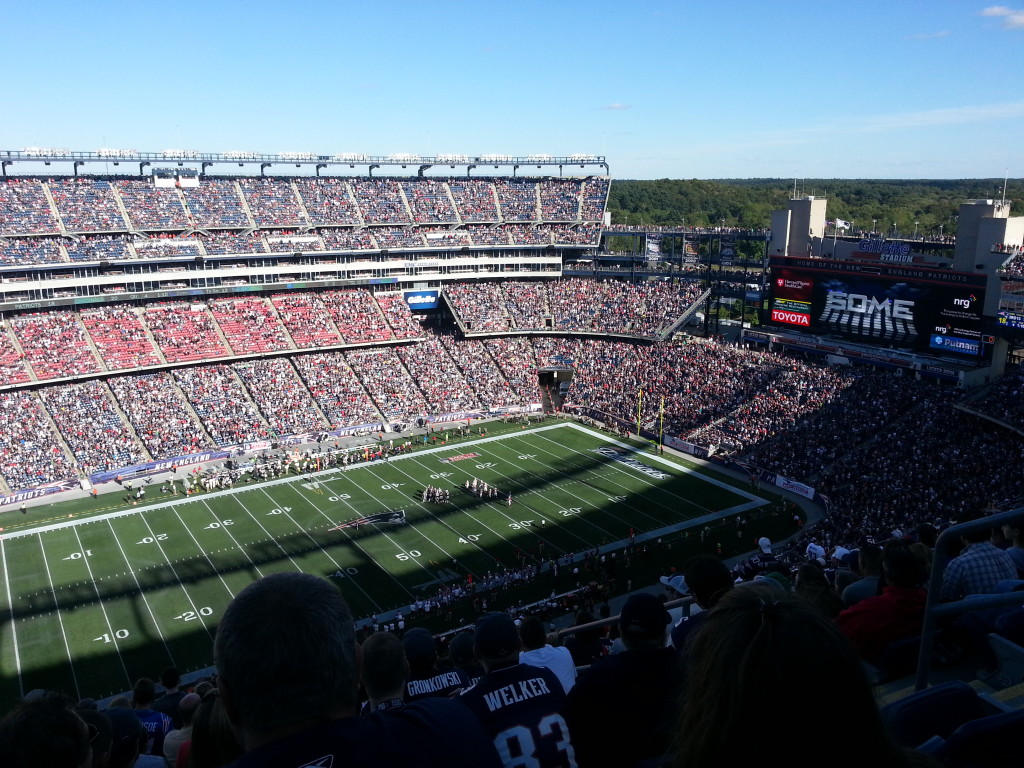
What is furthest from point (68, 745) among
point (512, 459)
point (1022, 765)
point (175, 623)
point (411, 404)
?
point (411, 404)

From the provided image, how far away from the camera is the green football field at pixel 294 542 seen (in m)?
23.3

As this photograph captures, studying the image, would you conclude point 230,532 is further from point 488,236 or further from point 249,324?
point 488,236

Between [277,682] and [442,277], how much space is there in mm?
56536

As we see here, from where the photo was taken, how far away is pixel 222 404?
41938mm

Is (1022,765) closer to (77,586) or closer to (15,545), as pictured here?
(77,586)

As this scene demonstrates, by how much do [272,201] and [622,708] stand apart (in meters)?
57.7

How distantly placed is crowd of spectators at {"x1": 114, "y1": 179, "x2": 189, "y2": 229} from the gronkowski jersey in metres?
53.3

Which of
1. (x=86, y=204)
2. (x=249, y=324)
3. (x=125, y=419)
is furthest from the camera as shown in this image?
(x=86, y=204)

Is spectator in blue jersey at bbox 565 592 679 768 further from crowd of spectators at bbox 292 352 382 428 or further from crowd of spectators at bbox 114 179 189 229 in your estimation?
crowd of spectators at bbox 114 179 189 229

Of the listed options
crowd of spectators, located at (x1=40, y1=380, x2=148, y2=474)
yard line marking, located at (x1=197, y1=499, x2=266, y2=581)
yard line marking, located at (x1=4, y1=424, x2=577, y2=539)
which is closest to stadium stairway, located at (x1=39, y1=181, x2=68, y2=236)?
crowd of spectators, located at (x1=40, y1=380, x2=148, y2=474)

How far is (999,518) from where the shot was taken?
3.32 m

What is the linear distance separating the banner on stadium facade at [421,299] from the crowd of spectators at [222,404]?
15.0 meters

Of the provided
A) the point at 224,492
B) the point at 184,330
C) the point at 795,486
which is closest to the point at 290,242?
the point at 184,330

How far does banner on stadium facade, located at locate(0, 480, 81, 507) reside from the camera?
33.1 meters
